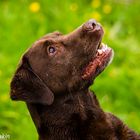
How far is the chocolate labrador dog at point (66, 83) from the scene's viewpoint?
7.52 m

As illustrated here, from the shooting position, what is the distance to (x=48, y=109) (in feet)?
25.0

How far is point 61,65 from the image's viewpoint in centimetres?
762

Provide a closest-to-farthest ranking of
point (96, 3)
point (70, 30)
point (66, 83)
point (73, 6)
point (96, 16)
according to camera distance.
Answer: point (66, 83)
point (70, 30)
point (96, 16)
point (73, 6)
point (96, 3)

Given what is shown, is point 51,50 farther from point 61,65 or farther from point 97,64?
point 97,64

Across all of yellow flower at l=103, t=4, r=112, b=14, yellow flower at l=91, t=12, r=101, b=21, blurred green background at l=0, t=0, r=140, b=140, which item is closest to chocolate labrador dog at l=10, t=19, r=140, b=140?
blurred green background at l=0, t=0, r=140, b=140

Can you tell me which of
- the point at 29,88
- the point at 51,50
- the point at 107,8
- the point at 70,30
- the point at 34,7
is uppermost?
the point at 107,8

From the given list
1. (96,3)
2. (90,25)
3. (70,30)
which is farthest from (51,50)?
(96,3)

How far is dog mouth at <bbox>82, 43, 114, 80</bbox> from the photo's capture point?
7500mm

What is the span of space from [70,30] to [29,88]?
167 inches

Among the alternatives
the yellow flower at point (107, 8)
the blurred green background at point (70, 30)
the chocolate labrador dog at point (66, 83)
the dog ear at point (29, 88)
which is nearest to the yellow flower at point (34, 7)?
the blurred green background at point (70, 30)

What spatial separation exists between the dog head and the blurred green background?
2038mm

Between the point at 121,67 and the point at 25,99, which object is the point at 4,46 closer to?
the point at 121,67

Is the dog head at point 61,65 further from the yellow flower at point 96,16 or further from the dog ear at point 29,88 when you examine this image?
the yellow flower at point 96,16

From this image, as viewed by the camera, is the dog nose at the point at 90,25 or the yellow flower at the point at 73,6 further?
the yellow flower at the point at 73,6
